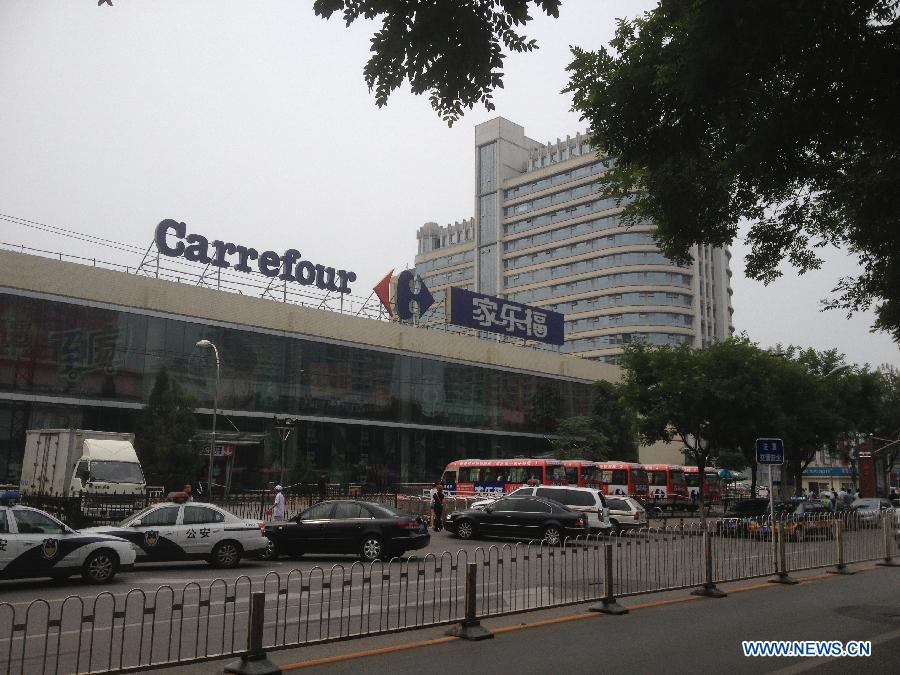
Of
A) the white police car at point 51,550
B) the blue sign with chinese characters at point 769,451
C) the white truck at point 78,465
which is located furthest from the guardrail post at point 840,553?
the white truck at point 78,465

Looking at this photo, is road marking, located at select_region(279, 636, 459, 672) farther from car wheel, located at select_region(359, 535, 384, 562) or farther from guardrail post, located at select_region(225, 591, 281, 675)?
car wheel, located at select_region(359, 535, 384, 562)

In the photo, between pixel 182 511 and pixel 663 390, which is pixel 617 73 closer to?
pixel 182 511

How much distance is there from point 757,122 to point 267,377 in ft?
136

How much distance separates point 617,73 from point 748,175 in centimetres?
216

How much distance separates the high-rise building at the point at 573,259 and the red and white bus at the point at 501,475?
155 ft

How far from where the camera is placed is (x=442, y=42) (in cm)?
657

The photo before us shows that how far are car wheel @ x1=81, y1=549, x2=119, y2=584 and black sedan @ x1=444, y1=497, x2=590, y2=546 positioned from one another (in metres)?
11.8

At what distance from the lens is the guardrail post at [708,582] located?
42.3ft

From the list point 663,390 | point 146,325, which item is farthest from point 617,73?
point 146,325

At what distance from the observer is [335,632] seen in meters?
9.46

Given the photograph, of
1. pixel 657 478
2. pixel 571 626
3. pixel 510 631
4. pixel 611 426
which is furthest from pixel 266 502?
pixel 611 426

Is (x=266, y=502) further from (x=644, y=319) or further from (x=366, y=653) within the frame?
(x=644, y=319)

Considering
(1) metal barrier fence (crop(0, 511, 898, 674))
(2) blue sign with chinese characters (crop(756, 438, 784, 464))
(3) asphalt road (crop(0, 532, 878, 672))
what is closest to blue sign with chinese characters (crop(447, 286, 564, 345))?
(1) metal barrier fence (crop(0, 511, 898, 674))

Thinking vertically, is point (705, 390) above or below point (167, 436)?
above
